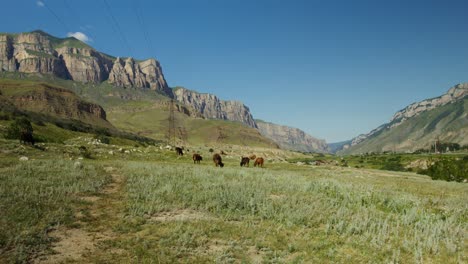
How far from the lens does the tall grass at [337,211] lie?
1280cm

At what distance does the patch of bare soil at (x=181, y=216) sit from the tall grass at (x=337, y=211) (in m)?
0.45

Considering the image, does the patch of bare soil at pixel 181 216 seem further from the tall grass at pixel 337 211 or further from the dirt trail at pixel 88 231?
the dirt trail at pixel 88 231

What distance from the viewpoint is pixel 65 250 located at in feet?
37.1

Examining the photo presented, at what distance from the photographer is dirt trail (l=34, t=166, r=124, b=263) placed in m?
11.0

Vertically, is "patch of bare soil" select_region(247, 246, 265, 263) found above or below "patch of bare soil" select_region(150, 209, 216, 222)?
below

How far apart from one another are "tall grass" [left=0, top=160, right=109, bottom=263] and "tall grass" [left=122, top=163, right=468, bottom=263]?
317 centimetres

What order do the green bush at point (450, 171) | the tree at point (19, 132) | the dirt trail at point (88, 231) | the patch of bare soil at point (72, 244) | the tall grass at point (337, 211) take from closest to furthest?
1. the patch of bare soil at point (72, 244)
2. the dirt trail at point (88, 231)
3. the tall grass at point (337, 211)
4. the tree at point (19, 132)
5. the green bush at point (450, 171)

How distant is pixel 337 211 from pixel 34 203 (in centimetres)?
1595

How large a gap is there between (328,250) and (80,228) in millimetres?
10557

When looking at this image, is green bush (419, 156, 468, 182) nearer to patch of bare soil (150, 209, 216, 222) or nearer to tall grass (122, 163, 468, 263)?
tall grass (122, 163, 468, 263)

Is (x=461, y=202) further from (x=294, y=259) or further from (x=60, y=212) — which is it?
(x=60, y=212)

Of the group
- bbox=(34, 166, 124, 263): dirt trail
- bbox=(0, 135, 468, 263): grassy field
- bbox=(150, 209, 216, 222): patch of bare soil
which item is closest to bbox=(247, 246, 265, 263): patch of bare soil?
bbox=(0, 135, 468, 263): grassy field

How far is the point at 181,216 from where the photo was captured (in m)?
15.8

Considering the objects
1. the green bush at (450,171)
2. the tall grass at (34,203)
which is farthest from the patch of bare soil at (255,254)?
the green bush at (450,171)
